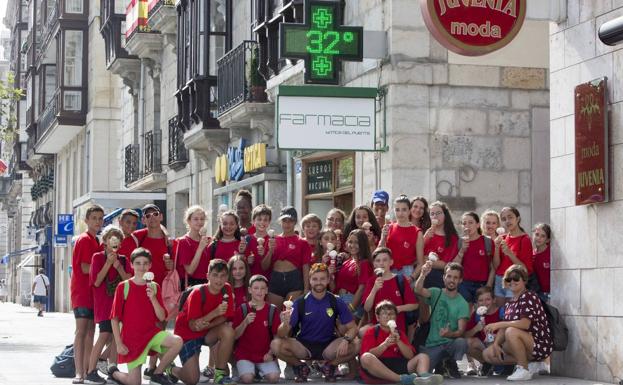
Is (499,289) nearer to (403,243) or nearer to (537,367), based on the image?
(537,367)

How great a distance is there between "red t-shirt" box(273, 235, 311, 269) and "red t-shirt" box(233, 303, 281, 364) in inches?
27.9

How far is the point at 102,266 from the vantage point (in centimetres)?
1302

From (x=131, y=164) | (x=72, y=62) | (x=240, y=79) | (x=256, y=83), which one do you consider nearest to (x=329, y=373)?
(x=256, y=83)

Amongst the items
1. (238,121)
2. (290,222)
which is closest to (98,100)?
(238,121)

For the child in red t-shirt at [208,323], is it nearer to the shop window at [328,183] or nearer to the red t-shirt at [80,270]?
the red t-shirt at [80,270]

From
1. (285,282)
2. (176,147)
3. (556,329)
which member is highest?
(176,147)

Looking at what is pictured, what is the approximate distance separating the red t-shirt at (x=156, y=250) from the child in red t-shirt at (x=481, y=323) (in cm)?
329

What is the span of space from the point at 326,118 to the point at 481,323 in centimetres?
445

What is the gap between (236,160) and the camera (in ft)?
82.2

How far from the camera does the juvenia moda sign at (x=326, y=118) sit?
1688 centimetres

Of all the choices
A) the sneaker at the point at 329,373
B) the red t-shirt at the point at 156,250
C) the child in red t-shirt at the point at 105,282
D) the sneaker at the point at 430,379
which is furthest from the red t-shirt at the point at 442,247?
the child in red t-shirt at the point at 105,282

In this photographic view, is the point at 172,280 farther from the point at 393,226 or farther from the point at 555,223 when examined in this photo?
the point at 555,223

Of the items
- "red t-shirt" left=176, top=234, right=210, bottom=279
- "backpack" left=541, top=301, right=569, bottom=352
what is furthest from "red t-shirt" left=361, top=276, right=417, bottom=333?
"red t-shirt" left=176, top=234, right=210, bottom=279

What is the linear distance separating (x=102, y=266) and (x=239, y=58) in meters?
11.2
